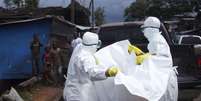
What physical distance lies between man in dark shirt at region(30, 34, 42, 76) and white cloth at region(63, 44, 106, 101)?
14.1 m

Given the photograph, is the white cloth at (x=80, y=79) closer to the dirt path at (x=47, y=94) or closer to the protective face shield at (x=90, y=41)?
the protective face shield at (x=90, y=41)

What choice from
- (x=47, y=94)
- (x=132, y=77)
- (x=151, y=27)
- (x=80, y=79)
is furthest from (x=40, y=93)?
(x=132, y=77)

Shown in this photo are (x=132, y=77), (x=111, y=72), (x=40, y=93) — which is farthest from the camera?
(x=40, y=93)

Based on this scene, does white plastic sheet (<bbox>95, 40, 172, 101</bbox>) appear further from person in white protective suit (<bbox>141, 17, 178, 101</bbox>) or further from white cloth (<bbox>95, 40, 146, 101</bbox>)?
person in white protective suit (<bbox>141, 17, 178, 101</bbox>)

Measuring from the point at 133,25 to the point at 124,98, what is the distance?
6.03 metres

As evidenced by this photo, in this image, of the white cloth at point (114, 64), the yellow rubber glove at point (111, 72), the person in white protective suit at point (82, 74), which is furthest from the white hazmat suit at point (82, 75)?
the yellow rubber glove at point (111, 72)

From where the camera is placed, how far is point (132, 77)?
6906 millimetres

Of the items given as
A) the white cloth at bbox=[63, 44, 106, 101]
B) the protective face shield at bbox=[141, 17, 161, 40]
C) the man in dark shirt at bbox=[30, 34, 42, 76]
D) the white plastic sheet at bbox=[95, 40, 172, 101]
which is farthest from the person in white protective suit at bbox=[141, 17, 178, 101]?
the man in dark shirt at bbox=[30, 34, 42, 76]

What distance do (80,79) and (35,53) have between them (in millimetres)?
14380

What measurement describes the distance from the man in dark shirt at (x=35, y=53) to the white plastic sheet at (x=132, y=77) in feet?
46.2

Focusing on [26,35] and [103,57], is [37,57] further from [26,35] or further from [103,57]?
[103,57]

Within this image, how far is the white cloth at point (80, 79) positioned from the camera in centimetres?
699

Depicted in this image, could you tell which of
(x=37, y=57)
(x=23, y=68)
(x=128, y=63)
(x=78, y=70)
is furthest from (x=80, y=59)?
(x=23, y=68)

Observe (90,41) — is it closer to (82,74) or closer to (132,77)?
(82,74)
